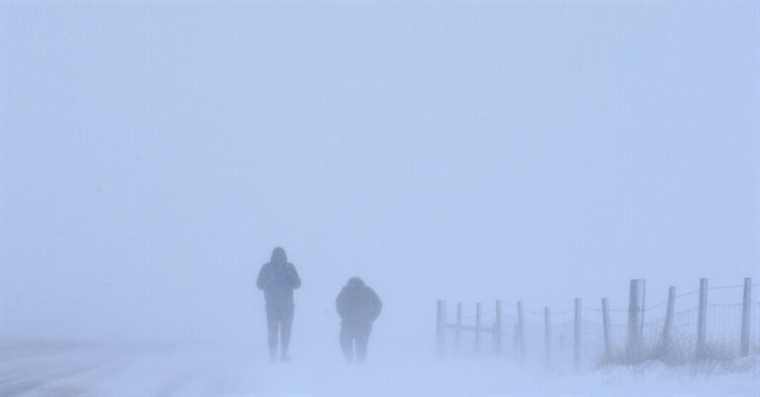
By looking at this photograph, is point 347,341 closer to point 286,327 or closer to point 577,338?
point 286,327

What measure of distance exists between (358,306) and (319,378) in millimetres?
5990

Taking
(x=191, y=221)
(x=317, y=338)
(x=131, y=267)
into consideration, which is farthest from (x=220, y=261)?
(x=317, y=338)

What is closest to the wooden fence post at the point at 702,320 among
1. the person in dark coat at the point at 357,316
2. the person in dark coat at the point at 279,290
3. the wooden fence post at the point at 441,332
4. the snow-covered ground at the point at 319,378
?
the snow-covered ground at the point at 319,378

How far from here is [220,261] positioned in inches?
4407

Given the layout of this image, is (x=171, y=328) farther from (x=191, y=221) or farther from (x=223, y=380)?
(x=191, y=221)

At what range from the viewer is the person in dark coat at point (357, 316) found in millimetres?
27844

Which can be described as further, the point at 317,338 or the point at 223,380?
the point at 317,338

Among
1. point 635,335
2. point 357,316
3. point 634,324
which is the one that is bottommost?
point 357,316

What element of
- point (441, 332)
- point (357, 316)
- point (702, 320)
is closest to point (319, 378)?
point (702, 320)

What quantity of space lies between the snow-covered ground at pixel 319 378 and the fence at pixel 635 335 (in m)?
0.98

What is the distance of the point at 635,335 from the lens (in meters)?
22.8

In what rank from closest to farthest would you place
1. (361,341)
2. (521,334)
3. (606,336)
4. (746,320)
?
(746,320), (606,336), (361,341), (521,334)

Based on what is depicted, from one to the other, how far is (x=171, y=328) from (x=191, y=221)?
244ft

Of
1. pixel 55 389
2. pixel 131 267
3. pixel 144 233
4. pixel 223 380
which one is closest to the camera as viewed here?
pixel 55 389
